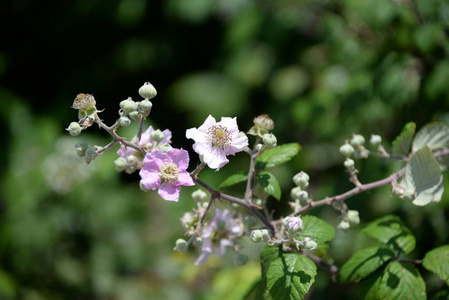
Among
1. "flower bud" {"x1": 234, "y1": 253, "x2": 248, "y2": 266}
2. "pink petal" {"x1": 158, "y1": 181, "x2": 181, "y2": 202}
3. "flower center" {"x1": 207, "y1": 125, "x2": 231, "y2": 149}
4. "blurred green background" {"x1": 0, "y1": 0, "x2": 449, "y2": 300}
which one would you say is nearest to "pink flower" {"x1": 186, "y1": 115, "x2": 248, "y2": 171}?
"flower center" {"x1": 207, "y1": 125, "x2": 231, "y2": 149}

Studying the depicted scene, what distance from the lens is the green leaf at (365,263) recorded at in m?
1.45

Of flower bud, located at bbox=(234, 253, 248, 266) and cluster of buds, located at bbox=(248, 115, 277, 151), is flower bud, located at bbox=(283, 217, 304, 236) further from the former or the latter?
flower bud, located at bbox=(234, 253, 248, 266)

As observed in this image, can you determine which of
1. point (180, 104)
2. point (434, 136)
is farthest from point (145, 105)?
point (180, 104)

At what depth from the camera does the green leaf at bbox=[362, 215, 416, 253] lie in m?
1.51

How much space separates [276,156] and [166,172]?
41 centimetres

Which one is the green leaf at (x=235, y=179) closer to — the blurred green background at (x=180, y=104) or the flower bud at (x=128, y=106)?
the flower bud at (x=128, y=106)

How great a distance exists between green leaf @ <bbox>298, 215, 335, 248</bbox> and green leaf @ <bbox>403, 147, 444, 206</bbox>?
286 millimetres

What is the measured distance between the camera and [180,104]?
4.78m

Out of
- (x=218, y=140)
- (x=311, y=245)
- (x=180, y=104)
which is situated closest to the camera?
(x=311, y=245)

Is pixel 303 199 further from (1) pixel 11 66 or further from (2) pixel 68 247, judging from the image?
(1) pixel 11 66

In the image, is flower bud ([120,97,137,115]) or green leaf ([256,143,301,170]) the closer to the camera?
flower bud ([120,97,137,115])

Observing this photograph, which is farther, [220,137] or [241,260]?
[241,260]

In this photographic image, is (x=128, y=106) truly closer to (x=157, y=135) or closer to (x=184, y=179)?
(x=157, y=135)

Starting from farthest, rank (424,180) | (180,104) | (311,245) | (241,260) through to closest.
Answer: (180,104)
(241,260)
(424,180)
(311,245)
